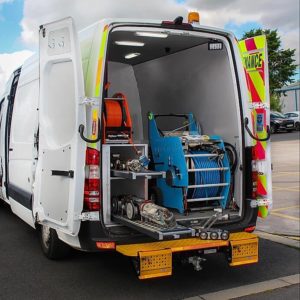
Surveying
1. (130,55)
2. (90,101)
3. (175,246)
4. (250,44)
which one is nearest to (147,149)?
(90,101)

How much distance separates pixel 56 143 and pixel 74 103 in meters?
0.53

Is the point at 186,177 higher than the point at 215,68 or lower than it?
lower

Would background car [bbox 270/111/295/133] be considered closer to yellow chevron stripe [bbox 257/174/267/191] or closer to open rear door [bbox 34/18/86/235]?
yellow chevron stripe [bbox 257/174/267/191]

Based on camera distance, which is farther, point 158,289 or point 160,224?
point 158,289

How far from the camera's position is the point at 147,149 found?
17.1 ft

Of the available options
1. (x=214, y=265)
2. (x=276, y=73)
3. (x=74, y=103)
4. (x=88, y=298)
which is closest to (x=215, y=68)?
(x=74, y=103)

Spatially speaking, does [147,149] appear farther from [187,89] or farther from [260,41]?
[260,41]

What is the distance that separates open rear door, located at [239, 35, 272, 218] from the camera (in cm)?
522

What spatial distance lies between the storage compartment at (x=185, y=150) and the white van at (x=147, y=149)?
0.01 metres

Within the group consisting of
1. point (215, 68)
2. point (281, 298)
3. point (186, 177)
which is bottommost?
point (281, 298)

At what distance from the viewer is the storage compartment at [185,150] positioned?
4.70 m

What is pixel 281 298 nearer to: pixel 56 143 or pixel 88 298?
pixel 88 298

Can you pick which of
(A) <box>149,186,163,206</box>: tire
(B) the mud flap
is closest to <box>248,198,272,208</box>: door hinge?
(B) the mud flap

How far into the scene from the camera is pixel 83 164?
4.32 meters
